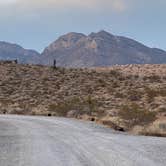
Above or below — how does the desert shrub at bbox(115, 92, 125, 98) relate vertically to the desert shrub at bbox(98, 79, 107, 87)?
below

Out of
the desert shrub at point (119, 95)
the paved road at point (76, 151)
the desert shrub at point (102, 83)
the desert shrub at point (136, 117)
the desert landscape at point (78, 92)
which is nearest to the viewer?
the paved road at point (76, 151)

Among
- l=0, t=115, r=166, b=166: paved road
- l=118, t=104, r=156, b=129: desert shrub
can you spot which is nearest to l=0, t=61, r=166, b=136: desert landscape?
l=118, t=104, r=156, b=129: desert shrub

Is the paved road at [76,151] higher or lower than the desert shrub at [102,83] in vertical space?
lower

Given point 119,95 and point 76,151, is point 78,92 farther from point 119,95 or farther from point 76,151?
point 76,151

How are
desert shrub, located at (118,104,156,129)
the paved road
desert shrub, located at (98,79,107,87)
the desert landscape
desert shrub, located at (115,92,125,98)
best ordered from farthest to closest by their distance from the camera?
1. desert shrub, located at (98,79,107,87)
2. desert shrub, located at (115,92,125,98)
3. the desert landscape
4. desert shrub, located at (118,104,156,129)
5. the paved road

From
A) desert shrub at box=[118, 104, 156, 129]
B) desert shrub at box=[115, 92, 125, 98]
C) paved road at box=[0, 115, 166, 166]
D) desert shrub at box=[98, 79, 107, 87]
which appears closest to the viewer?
paved road at box=[0, 115, 166, 166]

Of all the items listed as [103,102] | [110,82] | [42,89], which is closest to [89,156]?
[103,102]

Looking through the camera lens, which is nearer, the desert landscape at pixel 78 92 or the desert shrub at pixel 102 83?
the desert landscape at pixel 78 92

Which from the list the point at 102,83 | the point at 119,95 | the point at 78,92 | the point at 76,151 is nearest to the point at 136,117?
the point at 76,151

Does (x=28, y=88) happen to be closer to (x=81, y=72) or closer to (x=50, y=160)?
(x=81, y=72)

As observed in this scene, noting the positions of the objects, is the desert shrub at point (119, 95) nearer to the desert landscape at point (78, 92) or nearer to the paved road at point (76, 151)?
the desert landscape at point (78, 92)

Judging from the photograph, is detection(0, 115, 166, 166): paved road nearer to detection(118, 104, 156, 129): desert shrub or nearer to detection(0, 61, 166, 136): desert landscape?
detection(118, 104, 156, 129): desert shrub

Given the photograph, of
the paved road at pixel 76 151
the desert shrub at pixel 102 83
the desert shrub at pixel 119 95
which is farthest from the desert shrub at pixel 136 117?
the desert shrub at pixel 102 83

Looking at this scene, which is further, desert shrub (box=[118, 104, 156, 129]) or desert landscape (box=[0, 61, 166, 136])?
desert landscape (box=[0, 61, 166, 136])
